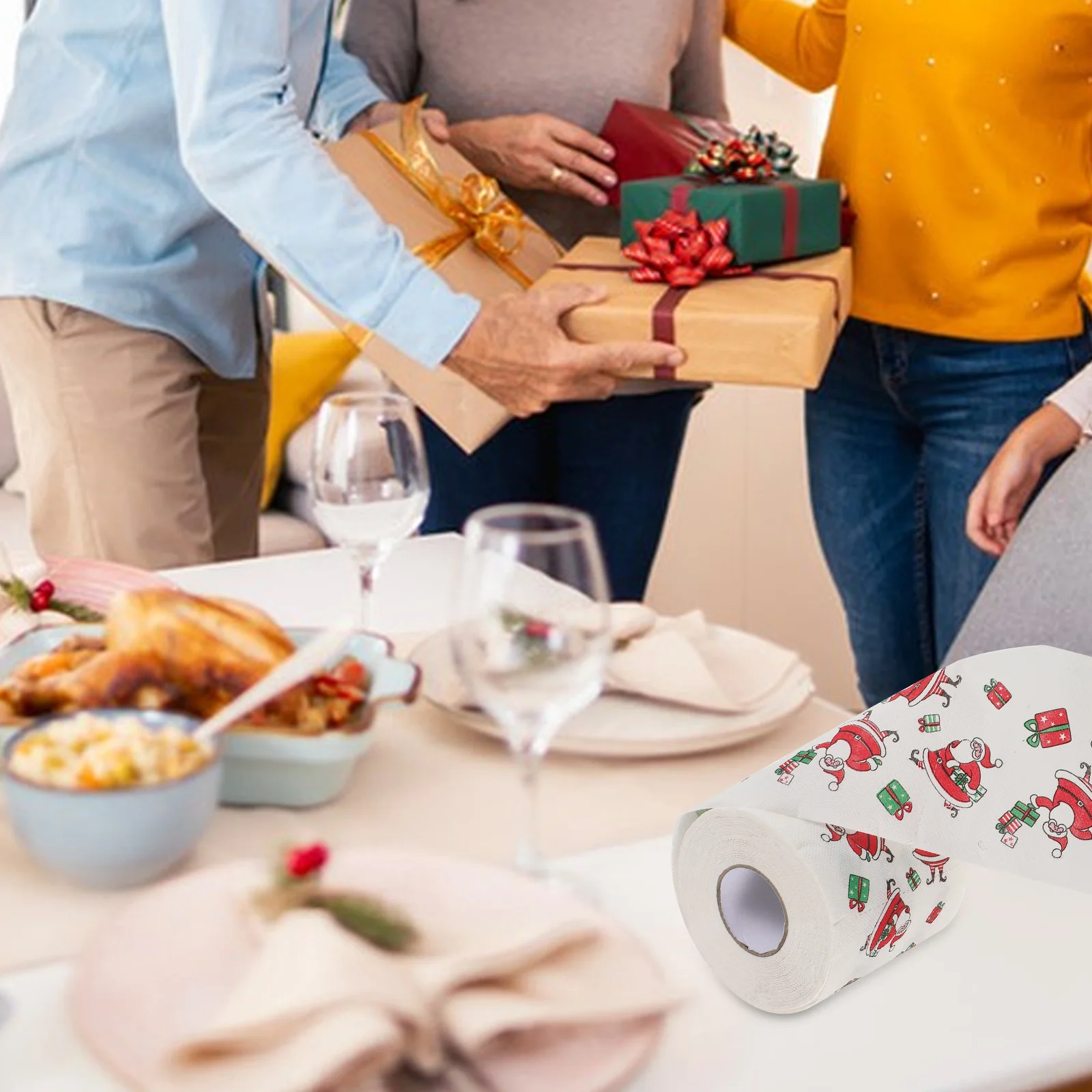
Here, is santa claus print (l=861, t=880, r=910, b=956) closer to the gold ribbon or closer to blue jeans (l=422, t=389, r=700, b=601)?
the gold ribbon

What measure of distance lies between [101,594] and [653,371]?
51 centimetres

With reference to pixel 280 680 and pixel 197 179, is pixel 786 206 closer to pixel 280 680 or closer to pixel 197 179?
pixel 197 179

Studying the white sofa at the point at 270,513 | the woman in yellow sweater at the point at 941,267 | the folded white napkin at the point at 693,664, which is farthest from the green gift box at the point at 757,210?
the white sofa at the point at 270,513

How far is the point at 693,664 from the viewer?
3.49 ft

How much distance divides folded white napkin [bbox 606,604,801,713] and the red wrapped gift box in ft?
2.23

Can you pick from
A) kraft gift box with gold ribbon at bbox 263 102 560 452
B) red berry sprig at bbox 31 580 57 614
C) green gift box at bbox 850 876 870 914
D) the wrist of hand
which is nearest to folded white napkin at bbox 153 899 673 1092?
green gift box at bbox 850 876 870 914

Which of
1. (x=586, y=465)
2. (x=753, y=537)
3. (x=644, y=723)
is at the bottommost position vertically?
(x=753, y=537)

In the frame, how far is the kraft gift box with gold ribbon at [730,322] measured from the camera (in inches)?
54.7

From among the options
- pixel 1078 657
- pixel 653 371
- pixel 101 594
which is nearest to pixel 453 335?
pixel 653 371

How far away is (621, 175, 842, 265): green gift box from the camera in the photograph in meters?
1.51

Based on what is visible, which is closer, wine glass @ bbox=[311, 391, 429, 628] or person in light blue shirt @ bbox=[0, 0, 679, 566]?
wine glass @ bbox=[311, 391, 429, 628]

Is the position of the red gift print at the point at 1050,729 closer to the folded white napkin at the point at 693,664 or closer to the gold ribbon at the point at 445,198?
the folded white napkin at the point at 693,664

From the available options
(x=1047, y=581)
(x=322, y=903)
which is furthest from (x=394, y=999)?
(x=1047, y=581)

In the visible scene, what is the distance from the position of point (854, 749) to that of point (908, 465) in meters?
1.02
